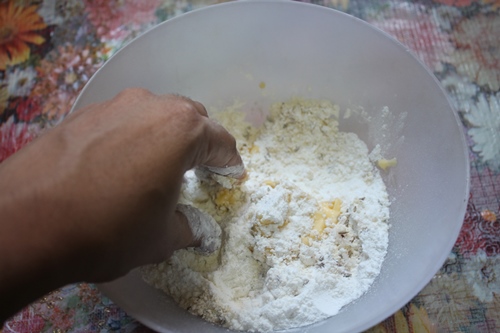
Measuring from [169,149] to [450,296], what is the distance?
65 centimetres

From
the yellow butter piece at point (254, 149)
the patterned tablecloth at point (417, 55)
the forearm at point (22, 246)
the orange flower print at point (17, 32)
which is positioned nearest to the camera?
the forearm at point (22, 246)

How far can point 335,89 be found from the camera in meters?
1.00

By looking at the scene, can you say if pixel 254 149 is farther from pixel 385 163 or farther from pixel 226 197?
pixel 385 163

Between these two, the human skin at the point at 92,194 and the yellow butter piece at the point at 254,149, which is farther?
the yellow butter piece at the point at 254,149

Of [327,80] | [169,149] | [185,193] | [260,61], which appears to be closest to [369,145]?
[327,80]

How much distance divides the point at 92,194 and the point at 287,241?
43cm

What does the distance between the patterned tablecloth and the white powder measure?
13 centimetres

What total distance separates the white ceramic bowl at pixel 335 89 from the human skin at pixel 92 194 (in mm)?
220

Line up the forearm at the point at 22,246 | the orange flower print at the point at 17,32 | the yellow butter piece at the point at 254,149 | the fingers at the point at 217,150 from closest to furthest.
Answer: the forearm at the point at 22,246, the fingers at the point at 217,150, the yellow butter piece at the point at 254,149, the orange flower print at the point at 17,32

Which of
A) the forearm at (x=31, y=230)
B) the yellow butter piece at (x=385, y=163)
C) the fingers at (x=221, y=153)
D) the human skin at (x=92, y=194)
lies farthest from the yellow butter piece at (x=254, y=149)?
the forearm at (x=31, y=230)

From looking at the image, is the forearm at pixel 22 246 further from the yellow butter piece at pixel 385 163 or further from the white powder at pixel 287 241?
the yellow butter piece at pixel 385 163

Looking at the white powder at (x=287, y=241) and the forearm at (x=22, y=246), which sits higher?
the forearm at (x=22, y=246)

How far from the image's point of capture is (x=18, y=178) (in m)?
0.51

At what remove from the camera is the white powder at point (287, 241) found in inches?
31.5
